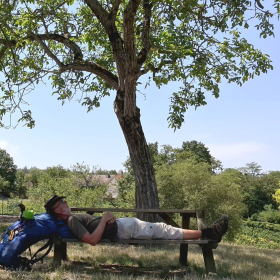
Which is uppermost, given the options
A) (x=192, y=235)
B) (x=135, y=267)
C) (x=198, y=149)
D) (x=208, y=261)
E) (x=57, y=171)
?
(x=198, y=149)

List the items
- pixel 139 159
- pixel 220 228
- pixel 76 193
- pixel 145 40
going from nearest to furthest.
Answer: pixel 220 228
pixel 145 40
pixel 139 159
pixel 76 193

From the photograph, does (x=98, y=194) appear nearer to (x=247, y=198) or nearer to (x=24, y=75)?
(x=24, y=75)

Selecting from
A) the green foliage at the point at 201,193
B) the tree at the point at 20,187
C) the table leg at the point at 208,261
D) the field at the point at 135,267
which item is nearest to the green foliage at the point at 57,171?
the green foliage at the point at 201,193

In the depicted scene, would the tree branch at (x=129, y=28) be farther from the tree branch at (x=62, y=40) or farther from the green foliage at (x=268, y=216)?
the green foliage at (x=268, y=216)

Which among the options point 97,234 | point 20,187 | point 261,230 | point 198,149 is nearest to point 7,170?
point 20,187

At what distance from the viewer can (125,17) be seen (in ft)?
25.2

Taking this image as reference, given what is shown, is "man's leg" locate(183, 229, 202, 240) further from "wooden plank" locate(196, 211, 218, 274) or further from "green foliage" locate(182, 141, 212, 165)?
"green foliage" locate(182, 141, 212, 165)

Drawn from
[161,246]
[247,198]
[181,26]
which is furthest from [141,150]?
[247,198]

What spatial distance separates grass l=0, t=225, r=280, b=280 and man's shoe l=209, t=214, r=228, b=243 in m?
0.50

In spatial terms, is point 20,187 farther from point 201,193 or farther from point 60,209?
point 60,209

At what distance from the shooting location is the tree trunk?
8375 millimetres

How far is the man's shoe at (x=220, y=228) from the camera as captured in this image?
4477 millimetres

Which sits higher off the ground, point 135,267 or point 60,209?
point 60,209

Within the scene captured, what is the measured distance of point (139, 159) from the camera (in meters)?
8.47
